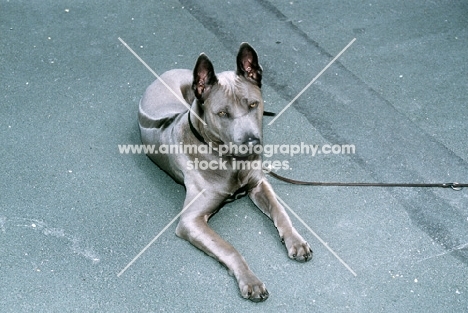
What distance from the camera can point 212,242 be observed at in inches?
168

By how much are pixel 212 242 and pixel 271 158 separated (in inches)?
47.8

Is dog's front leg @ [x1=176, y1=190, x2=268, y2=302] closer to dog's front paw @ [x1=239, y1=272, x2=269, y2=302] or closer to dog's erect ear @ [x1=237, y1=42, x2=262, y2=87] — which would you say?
dog's front paw @ [x1=239, y1=272, x2=269, y2=302]

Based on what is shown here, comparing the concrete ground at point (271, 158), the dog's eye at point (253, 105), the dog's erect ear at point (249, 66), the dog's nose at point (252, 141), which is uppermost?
the dog's erect ear at point (249, 66)

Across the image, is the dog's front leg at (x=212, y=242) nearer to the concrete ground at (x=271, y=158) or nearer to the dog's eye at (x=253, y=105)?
the concrete ground at (x=271, y=158)

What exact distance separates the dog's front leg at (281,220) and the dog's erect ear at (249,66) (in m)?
0.86

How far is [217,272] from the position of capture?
422 centimetres

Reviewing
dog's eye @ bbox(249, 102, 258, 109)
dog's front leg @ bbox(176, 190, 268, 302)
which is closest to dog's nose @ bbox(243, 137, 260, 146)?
dog's eye @ bbox(249, 102, 258, 109)

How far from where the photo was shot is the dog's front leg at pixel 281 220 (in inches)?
168

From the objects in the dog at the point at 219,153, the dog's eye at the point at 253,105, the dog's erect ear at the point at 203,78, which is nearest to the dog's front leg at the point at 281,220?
the dog at the point at 219,153

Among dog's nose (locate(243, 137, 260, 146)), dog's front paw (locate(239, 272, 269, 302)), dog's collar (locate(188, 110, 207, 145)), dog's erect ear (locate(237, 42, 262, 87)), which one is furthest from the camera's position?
dog's collar (locate(188, 110, 207, 145))

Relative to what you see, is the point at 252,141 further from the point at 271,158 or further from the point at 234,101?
the point at 271,158

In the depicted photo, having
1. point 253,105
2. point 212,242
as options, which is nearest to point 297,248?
point 212,242

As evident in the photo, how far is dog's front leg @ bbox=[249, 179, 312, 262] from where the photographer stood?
4.26m

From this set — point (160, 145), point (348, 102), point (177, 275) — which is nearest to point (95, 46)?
point (160, 145)
